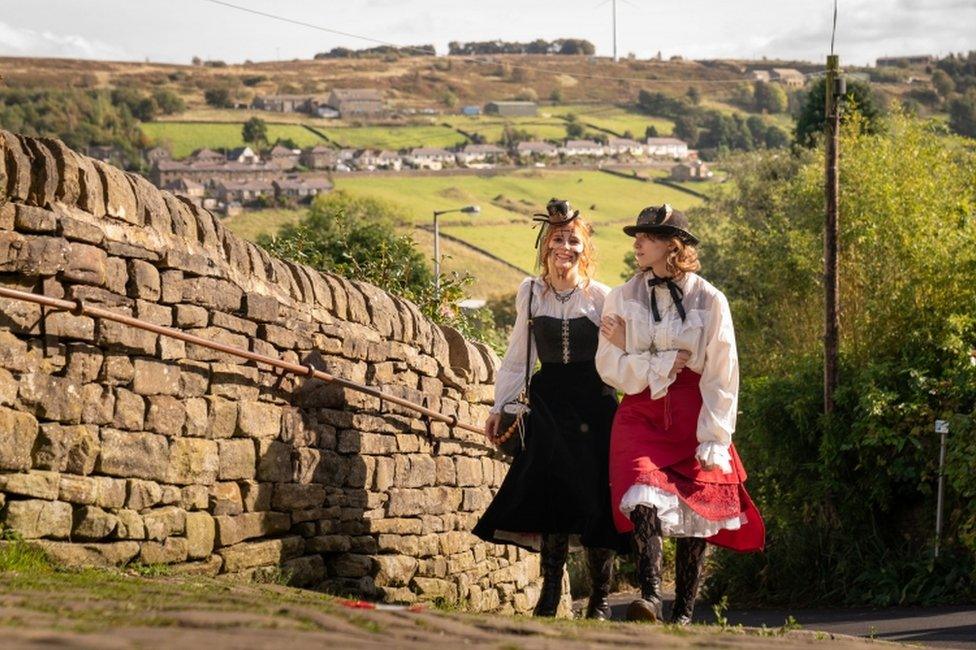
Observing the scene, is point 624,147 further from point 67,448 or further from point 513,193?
point 67,448

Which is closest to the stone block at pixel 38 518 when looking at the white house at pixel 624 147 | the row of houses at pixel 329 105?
the white house at pixel 624 147

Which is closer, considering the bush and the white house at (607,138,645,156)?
the bush

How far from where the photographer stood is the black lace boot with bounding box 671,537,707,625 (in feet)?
27.0

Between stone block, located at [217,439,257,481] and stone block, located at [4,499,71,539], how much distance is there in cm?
124

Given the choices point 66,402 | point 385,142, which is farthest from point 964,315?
point 385,142

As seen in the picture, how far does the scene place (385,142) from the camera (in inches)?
4520

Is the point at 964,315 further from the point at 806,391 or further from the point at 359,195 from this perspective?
the point at 359,195

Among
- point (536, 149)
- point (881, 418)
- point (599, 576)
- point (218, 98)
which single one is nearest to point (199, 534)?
point (599, 576)

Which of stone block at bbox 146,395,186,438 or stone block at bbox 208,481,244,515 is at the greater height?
stone block at bbox 146,395,186,438

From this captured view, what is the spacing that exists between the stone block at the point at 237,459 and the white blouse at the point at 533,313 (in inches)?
53.9

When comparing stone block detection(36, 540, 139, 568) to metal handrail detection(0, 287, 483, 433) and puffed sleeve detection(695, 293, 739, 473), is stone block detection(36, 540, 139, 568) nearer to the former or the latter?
metal handrail detection(0, 287, 483, 433)

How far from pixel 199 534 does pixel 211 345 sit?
A: 0.90 metres

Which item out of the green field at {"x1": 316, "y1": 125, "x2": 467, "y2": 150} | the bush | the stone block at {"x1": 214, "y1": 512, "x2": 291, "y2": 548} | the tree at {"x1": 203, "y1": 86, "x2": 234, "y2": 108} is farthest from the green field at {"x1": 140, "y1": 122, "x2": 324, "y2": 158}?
the stone block at {"x1": 214, "y1": 512, "x2": 291, "y2": 548}

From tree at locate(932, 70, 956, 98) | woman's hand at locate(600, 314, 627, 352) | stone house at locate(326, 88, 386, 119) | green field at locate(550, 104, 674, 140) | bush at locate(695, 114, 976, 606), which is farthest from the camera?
green field at locate(550, 104, 674, 140)
